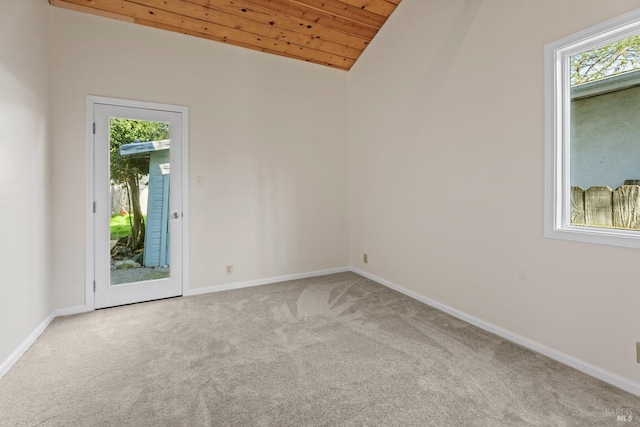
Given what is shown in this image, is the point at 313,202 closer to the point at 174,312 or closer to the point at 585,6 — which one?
the point at 174,312

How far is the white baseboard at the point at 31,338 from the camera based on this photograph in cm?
197

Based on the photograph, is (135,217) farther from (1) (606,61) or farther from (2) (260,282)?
(1) (606,61)

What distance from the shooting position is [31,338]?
2.35 m

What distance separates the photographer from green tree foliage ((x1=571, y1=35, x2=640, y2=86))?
1825mm

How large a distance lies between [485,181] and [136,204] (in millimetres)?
3386

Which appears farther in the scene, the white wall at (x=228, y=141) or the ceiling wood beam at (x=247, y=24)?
the ceiling wood beam at (x=247, y=24)

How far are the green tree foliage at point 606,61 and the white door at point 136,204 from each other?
140 inches

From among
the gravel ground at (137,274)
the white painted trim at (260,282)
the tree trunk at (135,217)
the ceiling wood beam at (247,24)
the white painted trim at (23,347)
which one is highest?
the ceiling wood beam at (247,24)

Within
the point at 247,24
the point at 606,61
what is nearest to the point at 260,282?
the point at 247,24

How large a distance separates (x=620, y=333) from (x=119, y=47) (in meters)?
4.70

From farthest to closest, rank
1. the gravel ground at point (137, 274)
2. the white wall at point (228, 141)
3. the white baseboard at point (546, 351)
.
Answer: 1. the gravel ground at point (137, 274)
2. the white wall at point (228, 141)
3. the white baseboard at point (546, 351)

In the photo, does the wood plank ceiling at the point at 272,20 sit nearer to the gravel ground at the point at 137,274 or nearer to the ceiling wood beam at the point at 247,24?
the ceiling wood beam at the point at 247,24
